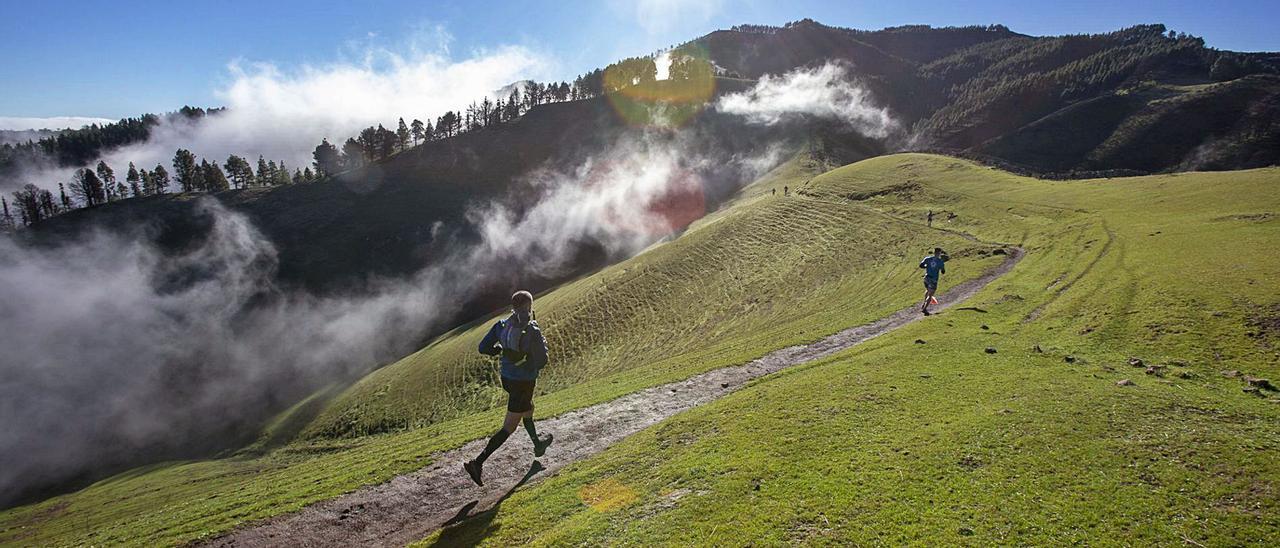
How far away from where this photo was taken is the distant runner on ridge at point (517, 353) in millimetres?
11055

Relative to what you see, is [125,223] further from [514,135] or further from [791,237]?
[791,237]

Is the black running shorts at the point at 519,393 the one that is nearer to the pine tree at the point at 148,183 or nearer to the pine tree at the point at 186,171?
the pine tree at the point at 186,171

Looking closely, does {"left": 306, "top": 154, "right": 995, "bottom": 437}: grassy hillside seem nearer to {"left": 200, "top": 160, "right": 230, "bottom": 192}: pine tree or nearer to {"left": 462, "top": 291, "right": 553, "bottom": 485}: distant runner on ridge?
{"left": 462, "top": 291, "right": 553, "bottom": 485}: distant runner on ridge

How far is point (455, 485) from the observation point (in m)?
13.6

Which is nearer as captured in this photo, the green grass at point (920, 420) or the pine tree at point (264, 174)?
the green grass at point (920, 420)

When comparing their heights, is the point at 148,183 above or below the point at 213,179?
above

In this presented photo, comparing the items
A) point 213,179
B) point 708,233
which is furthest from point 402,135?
point 708,233

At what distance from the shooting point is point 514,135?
180 metres

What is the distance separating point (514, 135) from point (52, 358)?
4885 inches

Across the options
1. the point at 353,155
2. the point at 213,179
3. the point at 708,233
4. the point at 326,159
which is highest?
the point at 353,155

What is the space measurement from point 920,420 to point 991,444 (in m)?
Answer: 1.77

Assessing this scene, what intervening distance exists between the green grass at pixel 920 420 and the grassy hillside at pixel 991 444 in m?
0.06

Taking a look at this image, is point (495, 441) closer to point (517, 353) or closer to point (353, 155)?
point (517, 353)

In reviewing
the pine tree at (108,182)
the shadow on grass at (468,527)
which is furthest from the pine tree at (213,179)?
the shadow on grass at (468,527)
